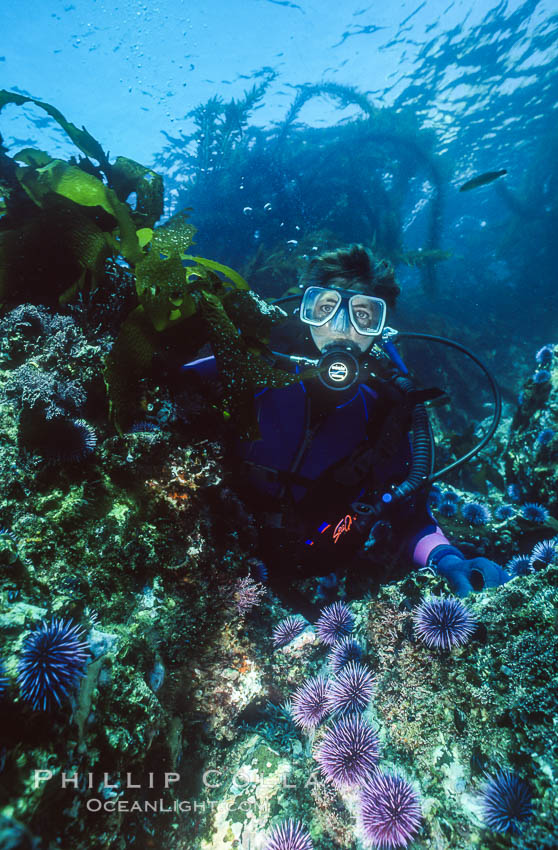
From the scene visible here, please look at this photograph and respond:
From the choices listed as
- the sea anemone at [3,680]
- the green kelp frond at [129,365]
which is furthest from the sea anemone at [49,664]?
the green kelp frond at [129,365]

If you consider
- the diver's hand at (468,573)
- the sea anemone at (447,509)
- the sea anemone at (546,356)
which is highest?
the sea anemone at (546,356)

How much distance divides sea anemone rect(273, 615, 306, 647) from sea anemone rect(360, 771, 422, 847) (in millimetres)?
1077

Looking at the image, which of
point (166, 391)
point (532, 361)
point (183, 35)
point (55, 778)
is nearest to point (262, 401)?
point (166, 391)

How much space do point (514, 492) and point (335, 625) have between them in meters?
4.34

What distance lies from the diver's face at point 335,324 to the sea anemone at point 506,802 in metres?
3.36

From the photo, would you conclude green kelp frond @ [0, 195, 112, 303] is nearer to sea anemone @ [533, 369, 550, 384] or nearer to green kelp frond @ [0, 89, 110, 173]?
green kelp frond @ [0, 89, 110, 173]

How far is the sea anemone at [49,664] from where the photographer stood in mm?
1107

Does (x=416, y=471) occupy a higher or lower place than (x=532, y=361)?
lower

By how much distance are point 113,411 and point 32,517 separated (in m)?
0.67

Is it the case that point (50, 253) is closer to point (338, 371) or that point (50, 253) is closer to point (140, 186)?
point (140, 186)

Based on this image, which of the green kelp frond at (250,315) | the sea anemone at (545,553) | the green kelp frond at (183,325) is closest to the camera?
the green kelp frond at (183,325)

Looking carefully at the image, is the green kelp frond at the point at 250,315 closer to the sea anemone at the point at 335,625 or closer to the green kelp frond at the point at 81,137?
the green kelp frond at the point at 81,137

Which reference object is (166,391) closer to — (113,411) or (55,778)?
(113,411)

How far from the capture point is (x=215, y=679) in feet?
7.20
